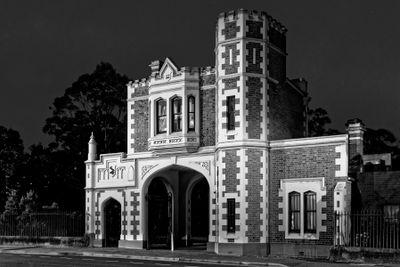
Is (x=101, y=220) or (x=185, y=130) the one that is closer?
(x=185, y=130)

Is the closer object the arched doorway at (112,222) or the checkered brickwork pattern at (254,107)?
the checkered brickwork pattern at (254,107)

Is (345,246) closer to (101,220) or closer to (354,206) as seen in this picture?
(354,206)

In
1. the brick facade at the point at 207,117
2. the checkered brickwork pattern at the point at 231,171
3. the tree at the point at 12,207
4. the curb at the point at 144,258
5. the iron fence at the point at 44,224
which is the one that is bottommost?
the curb at the point at 144,258

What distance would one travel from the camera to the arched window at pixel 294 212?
2923 cm

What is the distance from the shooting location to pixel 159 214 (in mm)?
35938

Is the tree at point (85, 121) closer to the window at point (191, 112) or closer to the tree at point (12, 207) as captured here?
the tree at point (12, 207)

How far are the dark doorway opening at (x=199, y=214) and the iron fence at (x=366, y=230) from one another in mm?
10279

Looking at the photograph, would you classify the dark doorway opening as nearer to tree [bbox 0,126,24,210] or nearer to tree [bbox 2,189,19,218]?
tree [bbox 2,189,19,218]

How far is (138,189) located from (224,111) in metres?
6.80

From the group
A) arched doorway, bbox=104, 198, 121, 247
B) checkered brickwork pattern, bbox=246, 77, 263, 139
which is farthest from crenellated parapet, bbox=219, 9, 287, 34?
arched doorway, bbox=104, 198, 121, 247

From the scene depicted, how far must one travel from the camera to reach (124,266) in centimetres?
2397

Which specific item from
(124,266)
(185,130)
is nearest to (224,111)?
(185,130)

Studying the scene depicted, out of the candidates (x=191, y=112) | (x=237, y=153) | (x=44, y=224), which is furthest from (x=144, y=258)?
(x=44, y=224)

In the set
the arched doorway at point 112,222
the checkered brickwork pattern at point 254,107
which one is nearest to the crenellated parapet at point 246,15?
the checkered brickwork pattern at point 254,107
